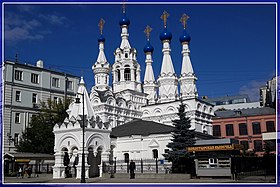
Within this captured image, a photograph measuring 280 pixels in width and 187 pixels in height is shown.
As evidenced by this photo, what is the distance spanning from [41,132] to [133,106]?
58.6ft

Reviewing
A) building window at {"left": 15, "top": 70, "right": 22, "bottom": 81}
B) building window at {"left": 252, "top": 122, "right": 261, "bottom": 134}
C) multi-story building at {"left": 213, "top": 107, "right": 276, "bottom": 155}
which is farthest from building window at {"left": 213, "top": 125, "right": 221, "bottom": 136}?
building window at {"left": 15, "top": 70, "right": 22, "bottom": 81}

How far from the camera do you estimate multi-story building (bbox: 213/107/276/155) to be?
52.9m

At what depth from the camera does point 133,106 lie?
54906 mm

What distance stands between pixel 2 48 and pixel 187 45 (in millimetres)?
42606

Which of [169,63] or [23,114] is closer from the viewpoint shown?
[23,114]

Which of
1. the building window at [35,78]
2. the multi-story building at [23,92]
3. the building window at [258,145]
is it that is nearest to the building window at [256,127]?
the building window at [258,145]

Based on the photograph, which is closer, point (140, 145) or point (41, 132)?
point (140, 145)

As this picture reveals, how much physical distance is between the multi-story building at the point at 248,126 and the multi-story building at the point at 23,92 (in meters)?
24.7

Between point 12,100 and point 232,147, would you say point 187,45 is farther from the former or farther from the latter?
point 232,147

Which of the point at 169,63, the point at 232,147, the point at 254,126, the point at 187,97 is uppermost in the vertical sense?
the point at 169,63

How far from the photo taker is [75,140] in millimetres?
28594

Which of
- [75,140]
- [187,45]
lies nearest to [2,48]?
[75,140]

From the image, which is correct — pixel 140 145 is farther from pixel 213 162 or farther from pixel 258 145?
pixel 258 145

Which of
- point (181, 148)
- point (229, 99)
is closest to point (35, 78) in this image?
point (181, 148)
